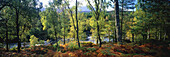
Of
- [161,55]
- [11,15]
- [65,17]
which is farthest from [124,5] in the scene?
[11,15]

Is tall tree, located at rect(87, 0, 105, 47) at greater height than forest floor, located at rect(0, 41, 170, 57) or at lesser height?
greater

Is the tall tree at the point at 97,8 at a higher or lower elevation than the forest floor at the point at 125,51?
higher

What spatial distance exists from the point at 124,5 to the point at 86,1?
33.7 ft

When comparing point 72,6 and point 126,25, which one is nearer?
point 72,6

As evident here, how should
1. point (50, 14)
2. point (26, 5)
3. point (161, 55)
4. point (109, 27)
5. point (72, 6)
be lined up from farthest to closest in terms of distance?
point (109, 27) → point (50, 14) → point (72, 6) → point (26, 5) → point (161, 55)

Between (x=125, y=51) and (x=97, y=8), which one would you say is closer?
(x=125, y=51)

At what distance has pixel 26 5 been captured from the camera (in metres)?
13.9

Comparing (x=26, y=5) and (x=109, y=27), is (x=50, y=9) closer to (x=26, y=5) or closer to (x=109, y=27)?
(x=26, y=5)

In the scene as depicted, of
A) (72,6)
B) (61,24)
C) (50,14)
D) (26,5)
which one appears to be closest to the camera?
(26,5)

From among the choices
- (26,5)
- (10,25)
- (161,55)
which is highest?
(26,5)

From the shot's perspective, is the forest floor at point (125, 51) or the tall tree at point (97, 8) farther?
the tall tree at point (97, 8)

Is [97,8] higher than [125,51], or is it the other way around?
[97,8]

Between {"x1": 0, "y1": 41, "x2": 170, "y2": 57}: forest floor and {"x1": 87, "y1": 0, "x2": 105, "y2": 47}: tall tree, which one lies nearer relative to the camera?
{"x1": 0, "y1": 41, "x2": 170, "y2": 57}: forest floor

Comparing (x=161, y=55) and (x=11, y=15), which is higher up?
(x=11, y=15)
